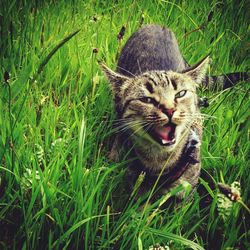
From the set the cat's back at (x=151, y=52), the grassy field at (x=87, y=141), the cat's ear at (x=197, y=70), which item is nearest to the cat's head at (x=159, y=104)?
the cat's ear at (x=197, y=70)

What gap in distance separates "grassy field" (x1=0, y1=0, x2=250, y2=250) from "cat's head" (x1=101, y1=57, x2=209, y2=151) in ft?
0.57

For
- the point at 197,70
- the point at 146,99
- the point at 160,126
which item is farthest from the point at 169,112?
the point at 197,70

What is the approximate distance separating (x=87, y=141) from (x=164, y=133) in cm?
46

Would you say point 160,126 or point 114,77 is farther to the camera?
point 114,77

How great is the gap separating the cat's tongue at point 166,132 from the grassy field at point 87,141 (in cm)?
25

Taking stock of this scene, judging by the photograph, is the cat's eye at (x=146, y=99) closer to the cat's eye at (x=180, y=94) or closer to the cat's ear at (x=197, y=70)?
the cat's eye at (x=180, y=94)

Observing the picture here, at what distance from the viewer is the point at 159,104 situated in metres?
1.96

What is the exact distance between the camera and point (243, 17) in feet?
11.5

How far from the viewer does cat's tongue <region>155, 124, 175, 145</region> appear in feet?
6.27

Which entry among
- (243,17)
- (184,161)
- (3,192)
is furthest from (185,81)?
(243,17)

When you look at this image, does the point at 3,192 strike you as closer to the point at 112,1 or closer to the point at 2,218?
the point at 2,218

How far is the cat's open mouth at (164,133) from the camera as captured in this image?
1.91m

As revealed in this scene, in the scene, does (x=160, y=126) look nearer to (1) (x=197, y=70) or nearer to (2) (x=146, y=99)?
(2) (x=146, y=99)

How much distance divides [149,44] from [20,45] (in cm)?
99
